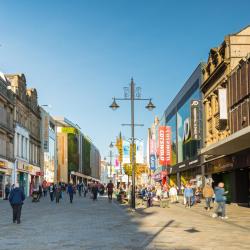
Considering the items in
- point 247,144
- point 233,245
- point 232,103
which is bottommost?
point 233,245

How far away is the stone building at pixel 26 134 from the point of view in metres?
60.2

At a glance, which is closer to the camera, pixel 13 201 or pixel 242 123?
pixel 13 201

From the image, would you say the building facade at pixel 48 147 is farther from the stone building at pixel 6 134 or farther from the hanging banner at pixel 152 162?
the stone building at pixel 6 134

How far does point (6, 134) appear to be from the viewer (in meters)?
54.5

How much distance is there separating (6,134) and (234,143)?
30417 millimetres

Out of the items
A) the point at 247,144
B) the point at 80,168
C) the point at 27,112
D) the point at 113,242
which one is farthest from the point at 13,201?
the point at 80,168

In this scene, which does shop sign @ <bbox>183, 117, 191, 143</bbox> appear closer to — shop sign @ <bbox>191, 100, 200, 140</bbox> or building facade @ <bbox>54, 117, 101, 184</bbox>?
shop sign @ <bbox>191, 100, 200, 140</bbox>

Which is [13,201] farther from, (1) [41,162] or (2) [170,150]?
(1) [41,162]

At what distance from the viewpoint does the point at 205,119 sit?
1861 inches

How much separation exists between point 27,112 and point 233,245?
54668 mm

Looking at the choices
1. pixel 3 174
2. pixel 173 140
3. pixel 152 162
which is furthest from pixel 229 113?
pixel 152 162

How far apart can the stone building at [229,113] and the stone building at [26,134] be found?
23.2 meters

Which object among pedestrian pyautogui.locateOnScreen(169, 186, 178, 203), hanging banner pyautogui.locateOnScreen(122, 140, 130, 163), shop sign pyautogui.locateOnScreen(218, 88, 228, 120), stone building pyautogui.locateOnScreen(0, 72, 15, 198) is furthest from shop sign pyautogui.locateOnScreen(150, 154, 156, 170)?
shop sign pyautogui.locateOnScreen(218, 88, 228, 120)

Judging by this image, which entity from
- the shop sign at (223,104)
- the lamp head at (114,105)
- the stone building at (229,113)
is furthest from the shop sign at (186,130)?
the lamp head at (114,105)
